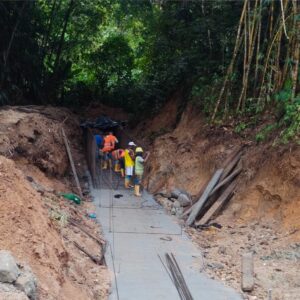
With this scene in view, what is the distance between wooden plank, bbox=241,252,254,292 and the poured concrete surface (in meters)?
0.29

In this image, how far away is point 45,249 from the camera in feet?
22.6

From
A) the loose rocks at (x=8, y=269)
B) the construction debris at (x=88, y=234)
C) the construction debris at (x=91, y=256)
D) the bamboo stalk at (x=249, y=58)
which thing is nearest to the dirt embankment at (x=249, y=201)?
the bamboo stalk at (x=249, y=58)

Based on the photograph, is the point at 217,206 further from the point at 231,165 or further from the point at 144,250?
the point at 144,250

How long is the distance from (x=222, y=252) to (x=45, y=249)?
192 inches

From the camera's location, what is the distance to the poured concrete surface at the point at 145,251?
8484 mm

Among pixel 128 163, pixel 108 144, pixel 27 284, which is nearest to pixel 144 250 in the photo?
pixel 128 163

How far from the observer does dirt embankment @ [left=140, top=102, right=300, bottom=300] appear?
962cm

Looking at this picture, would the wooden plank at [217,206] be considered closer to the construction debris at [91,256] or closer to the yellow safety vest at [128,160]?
the yellow safety vest at [128,160]

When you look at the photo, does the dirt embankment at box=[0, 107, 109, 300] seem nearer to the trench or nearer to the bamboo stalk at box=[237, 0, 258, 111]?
the trench

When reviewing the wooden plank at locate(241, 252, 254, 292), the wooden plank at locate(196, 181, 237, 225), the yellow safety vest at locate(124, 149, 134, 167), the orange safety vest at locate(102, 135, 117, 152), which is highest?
the orange safety vest at locate(102, 135, 117, 152)

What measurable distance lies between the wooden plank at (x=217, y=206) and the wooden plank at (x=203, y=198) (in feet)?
0.60

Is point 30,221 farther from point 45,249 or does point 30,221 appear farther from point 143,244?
point 143,244

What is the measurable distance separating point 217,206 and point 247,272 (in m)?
3.58

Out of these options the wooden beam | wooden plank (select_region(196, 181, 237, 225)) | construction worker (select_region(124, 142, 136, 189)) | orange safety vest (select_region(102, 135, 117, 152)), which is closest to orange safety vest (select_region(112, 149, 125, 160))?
orange safety vest (select_region(102, 135, 117, 152))
